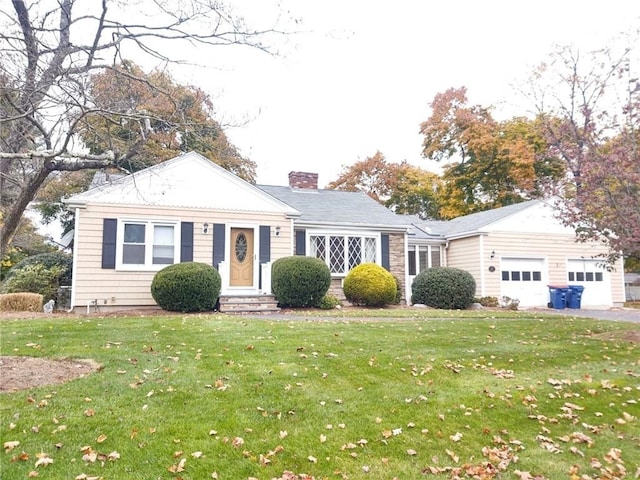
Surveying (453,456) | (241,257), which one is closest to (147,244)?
(241,257)

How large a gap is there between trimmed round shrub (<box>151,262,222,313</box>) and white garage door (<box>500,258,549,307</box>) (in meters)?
11.7

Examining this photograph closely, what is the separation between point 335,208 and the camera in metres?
17.7

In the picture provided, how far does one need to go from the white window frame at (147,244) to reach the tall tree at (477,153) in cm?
2160

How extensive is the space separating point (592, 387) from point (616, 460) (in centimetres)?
185

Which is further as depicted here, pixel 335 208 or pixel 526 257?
pixel 526 257

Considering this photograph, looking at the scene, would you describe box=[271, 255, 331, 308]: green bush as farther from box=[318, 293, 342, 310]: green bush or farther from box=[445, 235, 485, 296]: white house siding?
box=[445, 235, 485, 296]: white house siding

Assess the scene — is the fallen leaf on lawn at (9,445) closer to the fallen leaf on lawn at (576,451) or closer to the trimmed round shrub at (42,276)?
the fallen leaf on lawn at (576,451)

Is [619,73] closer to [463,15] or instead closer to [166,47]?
[463,15]

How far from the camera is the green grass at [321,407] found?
11.8ft

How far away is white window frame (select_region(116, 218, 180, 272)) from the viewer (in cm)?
1327

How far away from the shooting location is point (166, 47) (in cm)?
665

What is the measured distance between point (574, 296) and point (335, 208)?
9.80 metres

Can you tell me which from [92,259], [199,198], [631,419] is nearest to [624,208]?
[631,419]

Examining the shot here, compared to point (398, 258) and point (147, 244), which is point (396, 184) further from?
point (147, 244)
